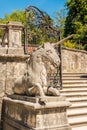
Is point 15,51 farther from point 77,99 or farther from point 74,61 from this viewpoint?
point 74,61

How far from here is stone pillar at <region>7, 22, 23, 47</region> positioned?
763cm

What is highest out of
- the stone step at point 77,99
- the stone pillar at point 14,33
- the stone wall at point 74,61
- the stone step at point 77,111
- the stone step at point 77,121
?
the stone pillar at point 14,33

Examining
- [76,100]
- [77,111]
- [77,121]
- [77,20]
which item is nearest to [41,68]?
[77,121]

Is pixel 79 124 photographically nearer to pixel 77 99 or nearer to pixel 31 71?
pixel 77 99

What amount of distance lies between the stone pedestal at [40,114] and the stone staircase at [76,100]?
1485 millimetres

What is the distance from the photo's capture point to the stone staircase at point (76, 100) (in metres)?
6.93

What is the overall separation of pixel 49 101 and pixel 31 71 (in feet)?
2.65

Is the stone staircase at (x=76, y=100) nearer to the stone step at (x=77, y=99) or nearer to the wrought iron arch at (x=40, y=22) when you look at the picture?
the stone step at (x=77, y=99)

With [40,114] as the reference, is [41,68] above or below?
above

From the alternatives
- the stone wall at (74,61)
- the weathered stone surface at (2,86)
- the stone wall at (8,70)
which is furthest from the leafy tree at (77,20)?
the weathered stone surface at (2,86)

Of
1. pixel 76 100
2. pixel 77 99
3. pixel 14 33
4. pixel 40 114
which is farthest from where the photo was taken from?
pixel 77 99

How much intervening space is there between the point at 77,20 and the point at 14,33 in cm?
1673

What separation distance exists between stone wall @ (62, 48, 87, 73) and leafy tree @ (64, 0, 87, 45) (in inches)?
263

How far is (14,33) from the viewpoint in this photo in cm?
773
